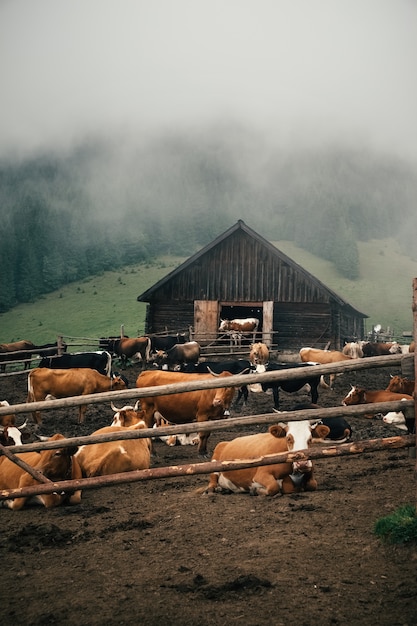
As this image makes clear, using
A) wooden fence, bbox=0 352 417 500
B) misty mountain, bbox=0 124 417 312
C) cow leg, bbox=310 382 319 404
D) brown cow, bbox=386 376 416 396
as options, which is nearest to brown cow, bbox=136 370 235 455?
wooden fence, bbox=0 352 417 500

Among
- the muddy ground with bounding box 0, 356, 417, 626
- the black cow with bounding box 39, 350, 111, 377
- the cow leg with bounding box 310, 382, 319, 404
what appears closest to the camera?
the muddy ground with bounding box 0, 356, 417, 626

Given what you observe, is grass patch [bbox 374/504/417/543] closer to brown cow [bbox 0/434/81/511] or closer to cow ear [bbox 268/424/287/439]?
cow ear [bbox 268/424/287/439]

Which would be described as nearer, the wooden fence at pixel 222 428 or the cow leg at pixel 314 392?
the wooden fence at pixel 222 428

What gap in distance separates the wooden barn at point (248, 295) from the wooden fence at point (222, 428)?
22217 millimetres

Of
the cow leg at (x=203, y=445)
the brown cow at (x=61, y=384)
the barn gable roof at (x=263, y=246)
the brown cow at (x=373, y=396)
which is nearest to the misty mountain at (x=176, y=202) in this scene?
the barn gable roof at (x=263, y=246)

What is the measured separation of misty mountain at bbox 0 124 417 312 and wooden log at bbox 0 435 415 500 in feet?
239

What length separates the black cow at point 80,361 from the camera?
61.7 feet

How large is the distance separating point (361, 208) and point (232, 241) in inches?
4459

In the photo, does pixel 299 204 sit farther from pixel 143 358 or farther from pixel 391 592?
pixel 391 592

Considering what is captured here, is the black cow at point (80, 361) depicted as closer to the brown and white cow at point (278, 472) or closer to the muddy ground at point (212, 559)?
the muddy ground at point (212, 559)

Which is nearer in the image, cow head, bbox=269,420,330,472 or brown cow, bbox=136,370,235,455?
cow head, bbox=269,420,330,472

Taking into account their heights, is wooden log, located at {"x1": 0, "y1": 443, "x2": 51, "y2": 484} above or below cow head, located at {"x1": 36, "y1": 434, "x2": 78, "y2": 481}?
above

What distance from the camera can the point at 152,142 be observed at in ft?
622

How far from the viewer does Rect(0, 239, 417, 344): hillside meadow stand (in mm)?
54453
